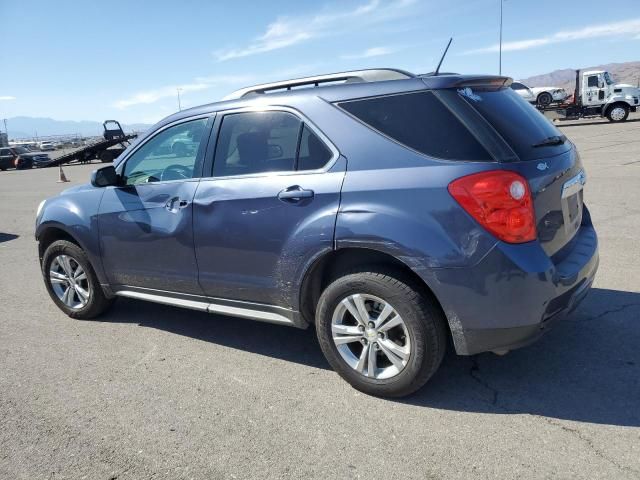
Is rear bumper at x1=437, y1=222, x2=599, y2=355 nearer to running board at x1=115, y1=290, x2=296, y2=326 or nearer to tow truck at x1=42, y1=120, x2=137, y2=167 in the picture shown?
running board at x1=115, y1=290, x2=296, y2=326

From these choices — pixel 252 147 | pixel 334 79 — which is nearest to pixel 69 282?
pixel 252 147

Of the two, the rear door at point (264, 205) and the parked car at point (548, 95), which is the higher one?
the parked car at point (548, 95)

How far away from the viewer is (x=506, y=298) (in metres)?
2.70

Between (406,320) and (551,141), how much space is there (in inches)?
56.3

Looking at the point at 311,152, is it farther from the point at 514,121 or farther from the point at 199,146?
the point at 514,121

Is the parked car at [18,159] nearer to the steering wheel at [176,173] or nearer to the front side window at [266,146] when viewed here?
the steering wheel at [176,173]

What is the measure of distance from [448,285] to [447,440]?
80 centimetres

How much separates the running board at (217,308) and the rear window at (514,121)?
5.78 ft

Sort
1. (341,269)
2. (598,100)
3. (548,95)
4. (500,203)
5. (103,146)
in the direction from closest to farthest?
(500,203) → (341,269) → (598,100) → (103,146) → (548,95)

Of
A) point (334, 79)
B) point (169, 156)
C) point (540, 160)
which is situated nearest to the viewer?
point (540, 160)

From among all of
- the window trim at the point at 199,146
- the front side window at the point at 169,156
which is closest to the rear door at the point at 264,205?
the window trim at the point at 199,146

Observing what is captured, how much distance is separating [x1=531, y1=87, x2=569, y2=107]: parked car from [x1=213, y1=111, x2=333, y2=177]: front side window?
106ft

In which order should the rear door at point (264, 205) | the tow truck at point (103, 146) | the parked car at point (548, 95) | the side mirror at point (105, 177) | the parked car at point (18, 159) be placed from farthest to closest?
the parked car at point (18, 159) < the parked car at point (548, 95) < the tow truck at point (103, 146) < the side mirror at point (105, 177) < the rear door at point (264, 205)

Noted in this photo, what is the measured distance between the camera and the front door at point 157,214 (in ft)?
12.6
